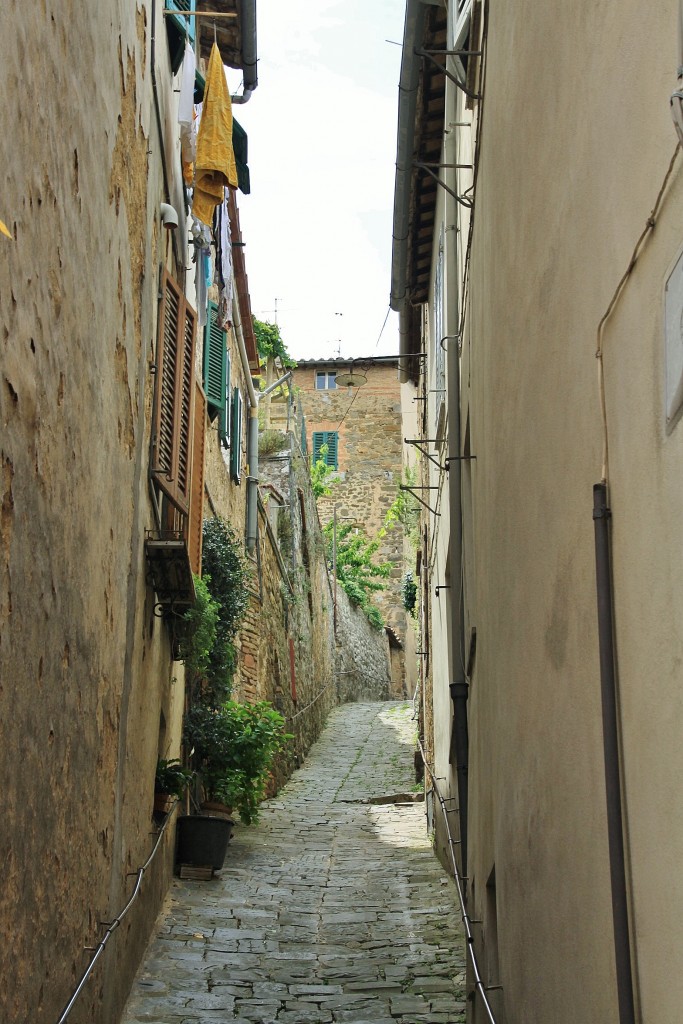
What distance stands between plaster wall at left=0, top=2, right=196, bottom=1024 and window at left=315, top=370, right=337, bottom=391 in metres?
31.0

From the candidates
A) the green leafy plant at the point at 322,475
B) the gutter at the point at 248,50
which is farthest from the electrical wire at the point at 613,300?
the green leafy plant at the point at 322,475

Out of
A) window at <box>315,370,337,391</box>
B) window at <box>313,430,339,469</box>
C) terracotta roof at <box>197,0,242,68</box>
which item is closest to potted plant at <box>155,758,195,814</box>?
terracotta roof at <box>197,0,242,68</box>

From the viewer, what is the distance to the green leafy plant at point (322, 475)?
3381cm

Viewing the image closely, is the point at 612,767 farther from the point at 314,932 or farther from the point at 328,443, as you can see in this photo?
the point at 328,443

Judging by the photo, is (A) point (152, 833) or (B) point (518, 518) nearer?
(B) point (518, 518)

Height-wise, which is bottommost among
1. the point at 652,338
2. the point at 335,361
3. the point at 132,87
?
the point at 652,338

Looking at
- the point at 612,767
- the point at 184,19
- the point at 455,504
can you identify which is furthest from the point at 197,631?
the point at 612,767

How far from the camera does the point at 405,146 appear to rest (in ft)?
39.9

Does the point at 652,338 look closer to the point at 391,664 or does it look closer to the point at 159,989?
the point at 159,989

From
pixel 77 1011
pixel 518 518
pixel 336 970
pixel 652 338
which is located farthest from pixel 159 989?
pixel 652 338

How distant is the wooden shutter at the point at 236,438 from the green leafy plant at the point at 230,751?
15.8 ft

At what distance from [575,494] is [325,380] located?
36342 mm

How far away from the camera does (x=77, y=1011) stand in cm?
598

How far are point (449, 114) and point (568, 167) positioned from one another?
7.09m
